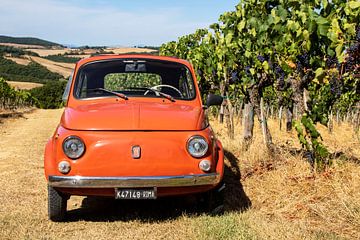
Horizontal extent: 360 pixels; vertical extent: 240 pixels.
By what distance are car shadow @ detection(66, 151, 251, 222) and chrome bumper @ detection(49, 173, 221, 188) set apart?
648mm

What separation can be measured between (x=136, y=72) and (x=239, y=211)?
236 centimetres

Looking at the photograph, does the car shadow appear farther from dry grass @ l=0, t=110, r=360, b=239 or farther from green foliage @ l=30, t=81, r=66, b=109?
green foliage @ l=30, t=81, r=66, b=109

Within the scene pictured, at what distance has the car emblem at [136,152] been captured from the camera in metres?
4.62

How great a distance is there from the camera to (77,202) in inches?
242

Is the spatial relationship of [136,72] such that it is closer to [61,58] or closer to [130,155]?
[130,155]

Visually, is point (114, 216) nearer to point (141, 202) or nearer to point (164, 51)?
point (141, 202)

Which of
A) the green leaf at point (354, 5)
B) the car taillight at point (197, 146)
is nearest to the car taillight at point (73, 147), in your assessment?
the car taillight at point (197, 146)

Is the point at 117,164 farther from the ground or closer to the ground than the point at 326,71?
closer to the ground

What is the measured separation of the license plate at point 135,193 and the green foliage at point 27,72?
103846mm

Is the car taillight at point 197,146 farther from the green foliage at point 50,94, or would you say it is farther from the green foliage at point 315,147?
the green foliage at point 50,94

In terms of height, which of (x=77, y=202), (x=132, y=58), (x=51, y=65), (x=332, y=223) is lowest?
(x=51, y=65)

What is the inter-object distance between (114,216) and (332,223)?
247cm

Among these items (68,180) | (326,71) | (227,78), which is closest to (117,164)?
(68,180)

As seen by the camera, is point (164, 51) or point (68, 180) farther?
point (164, 51)
